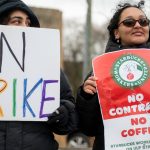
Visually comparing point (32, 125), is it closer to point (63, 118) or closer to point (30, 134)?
point (30, 134)

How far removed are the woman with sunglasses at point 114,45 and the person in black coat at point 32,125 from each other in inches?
3.6

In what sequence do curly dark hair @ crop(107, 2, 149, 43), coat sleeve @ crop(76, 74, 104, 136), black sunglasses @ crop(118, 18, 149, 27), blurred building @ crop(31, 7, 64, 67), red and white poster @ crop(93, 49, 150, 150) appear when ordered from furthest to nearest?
blurred building @ crop(31, 7, 64, 67) → curly dark hair @ crop(107, 2, 149, 43) → black sunglasses @ crop(118, 18, 149, 27) → coat sleeve @ crop(76, 74, 104, 136) → red and white poster @ crop(93, 49, 150, 150)

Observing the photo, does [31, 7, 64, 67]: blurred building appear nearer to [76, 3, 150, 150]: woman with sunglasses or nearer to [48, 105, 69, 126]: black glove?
[76, 3, 150, 150]: woman with sunglasses

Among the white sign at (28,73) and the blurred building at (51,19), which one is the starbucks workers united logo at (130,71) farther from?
the blurred building at (51,19)

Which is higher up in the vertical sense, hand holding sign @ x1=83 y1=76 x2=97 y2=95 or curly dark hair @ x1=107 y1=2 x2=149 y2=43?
curly dark hair @ x1=107 y1=2 x2=149 y2=43

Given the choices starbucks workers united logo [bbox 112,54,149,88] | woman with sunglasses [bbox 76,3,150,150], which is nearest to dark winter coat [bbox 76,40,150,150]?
woman with sunglasses [bbox 76,3,150,150]

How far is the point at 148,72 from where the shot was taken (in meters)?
3.54

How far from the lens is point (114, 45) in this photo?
3.74 m

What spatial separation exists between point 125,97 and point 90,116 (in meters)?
0.25

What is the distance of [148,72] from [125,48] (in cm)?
24

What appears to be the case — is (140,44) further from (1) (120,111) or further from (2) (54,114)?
(2) (54,114)

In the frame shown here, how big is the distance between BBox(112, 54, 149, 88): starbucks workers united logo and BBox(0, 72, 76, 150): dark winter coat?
0.36 m

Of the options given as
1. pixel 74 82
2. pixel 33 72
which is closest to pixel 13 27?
pixel 33 72

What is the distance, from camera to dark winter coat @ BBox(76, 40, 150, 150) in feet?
11.7
